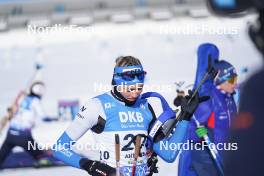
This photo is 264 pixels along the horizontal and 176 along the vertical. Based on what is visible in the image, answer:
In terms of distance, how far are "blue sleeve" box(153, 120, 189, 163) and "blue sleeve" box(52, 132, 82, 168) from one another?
39 cm

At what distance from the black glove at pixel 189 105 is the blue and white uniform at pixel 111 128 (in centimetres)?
4

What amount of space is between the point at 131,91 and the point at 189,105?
0.29 metres

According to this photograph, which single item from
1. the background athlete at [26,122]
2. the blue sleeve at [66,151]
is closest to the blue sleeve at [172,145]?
the blue sleeve at [66,151]

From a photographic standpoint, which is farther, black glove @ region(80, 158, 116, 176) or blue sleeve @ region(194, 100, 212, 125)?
blue sleeve @ region(194, 100, 212, 125)

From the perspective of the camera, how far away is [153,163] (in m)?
2.40

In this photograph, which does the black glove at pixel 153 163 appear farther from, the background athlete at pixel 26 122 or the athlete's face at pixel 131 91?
the background athlete at pixel 26 122

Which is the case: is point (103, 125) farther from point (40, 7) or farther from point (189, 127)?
point (40, 7)

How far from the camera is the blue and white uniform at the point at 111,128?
7.69 ft

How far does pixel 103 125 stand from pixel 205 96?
0.52m

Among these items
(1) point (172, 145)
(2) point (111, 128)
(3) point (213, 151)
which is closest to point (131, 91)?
(2) point (111, 128)

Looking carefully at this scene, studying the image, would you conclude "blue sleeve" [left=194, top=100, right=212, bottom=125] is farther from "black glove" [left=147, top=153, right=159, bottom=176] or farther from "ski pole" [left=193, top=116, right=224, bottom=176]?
"black glove" [left=147, top=153, right=159, bottom=176]

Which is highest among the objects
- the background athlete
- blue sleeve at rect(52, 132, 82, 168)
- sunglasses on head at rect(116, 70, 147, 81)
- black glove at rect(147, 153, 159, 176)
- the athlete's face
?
sunglasses on head at rect(116, 70, 147, 81)

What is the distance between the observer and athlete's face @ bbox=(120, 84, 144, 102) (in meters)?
2.36

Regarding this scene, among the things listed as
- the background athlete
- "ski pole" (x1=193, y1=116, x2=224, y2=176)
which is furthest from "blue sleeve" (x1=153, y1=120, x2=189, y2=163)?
the background athlete
